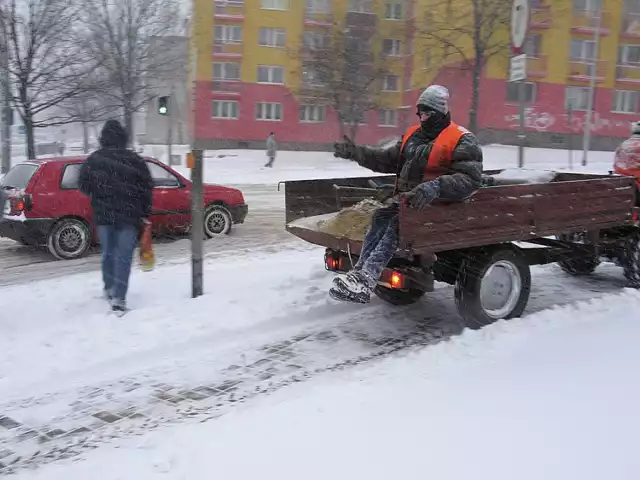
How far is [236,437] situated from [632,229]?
5.54 m

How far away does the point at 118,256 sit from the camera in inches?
250

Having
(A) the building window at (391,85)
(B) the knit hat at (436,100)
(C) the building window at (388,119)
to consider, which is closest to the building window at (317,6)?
(A) the building window at (391,85)

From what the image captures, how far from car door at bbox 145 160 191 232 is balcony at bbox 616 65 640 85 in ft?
134

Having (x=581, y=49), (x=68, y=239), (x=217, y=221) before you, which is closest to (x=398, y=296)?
(x=68, y=239)

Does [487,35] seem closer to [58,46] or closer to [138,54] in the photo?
[138,54]

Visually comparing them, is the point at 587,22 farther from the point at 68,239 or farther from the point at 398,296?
the point at 398,296

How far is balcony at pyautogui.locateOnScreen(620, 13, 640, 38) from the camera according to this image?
1689 inches

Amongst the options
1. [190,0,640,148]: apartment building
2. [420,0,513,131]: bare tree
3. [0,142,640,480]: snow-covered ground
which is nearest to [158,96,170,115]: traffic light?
[0,142,640,480]: snow-covered ground

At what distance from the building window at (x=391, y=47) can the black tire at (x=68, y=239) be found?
3448cm

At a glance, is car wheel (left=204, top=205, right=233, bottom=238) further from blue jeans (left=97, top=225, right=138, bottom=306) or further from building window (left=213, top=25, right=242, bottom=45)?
building window (left=213, top=25, right=242, bottom=45)

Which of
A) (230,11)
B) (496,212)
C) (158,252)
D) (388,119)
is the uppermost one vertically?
(230,11)

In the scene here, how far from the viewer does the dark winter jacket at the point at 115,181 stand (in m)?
6.28

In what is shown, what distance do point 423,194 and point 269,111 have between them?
42805mm

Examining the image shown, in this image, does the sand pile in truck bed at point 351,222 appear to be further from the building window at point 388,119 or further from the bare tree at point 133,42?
the building window at point 388,119
